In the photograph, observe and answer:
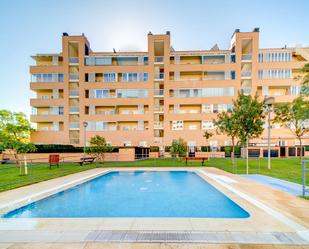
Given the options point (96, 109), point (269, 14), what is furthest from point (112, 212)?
point (96, 109)

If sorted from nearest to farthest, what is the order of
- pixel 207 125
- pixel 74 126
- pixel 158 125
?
pixel 207 125 → pixel 74 126 → pixel 158 125

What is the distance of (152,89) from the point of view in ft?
103

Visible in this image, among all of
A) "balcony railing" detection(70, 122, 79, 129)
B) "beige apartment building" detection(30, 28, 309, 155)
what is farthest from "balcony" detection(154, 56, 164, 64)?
"balcony railing" detection(70, 122, 79, 129)

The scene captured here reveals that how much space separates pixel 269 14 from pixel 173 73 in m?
16.3

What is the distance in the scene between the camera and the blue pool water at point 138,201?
18.9 ft

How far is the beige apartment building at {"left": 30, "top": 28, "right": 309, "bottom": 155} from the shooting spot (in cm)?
3067

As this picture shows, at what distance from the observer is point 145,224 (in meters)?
4.47

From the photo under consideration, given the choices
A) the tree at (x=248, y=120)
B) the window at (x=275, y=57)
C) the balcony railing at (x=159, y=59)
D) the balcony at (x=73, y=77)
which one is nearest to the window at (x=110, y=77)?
the balcony at (x=73, y=77)

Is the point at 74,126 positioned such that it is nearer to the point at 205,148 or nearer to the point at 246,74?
the point at 205,148

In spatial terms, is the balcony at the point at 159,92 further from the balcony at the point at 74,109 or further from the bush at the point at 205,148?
the balcony at the point at 74,109

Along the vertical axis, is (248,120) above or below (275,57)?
below

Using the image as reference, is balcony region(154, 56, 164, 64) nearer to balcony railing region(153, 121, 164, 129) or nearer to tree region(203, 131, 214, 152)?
balcony railing region(153, 121, 164, 129)

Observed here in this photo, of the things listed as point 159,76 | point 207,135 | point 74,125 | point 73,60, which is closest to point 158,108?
point 159,76

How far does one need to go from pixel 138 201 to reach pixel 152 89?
26.2 meters
